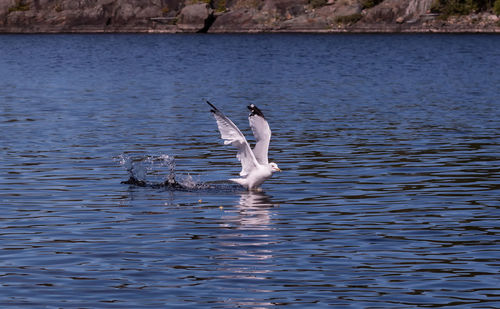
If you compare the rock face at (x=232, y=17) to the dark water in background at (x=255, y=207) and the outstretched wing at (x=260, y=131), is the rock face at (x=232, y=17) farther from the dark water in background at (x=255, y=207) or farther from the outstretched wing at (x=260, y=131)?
the outstretched wing at (x=260, y=131)

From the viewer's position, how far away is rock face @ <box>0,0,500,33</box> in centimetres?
15368

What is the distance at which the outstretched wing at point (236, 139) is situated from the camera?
62.2ft

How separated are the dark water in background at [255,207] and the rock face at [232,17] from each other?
114m

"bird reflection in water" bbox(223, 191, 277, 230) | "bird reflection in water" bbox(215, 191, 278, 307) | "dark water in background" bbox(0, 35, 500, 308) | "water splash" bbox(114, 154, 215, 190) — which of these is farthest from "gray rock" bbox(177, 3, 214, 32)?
"bird reflection in water" bbox(215, 191, 278, 307)

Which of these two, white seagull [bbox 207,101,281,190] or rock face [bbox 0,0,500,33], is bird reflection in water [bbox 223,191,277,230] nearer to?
white seagull [bbox 207,101,281,190]

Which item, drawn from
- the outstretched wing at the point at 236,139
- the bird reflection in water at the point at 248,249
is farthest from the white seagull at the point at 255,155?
the bird reflection in water at the point at 248,249

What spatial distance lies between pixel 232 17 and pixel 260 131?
14755 centimetres

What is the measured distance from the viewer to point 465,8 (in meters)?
154

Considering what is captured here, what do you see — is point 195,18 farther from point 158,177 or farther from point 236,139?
point 236,139

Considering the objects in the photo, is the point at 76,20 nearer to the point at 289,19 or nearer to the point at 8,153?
the point at 289,19

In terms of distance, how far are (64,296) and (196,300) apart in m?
1.59

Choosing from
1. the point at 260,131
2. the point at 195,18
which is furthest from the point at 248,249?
the point at 195,18

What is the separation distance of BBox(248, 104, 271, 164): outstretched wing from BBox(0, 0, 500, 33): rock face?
13272cm

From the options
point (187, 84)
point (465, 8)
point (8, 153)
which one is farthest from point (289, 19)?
point (8, 153)
